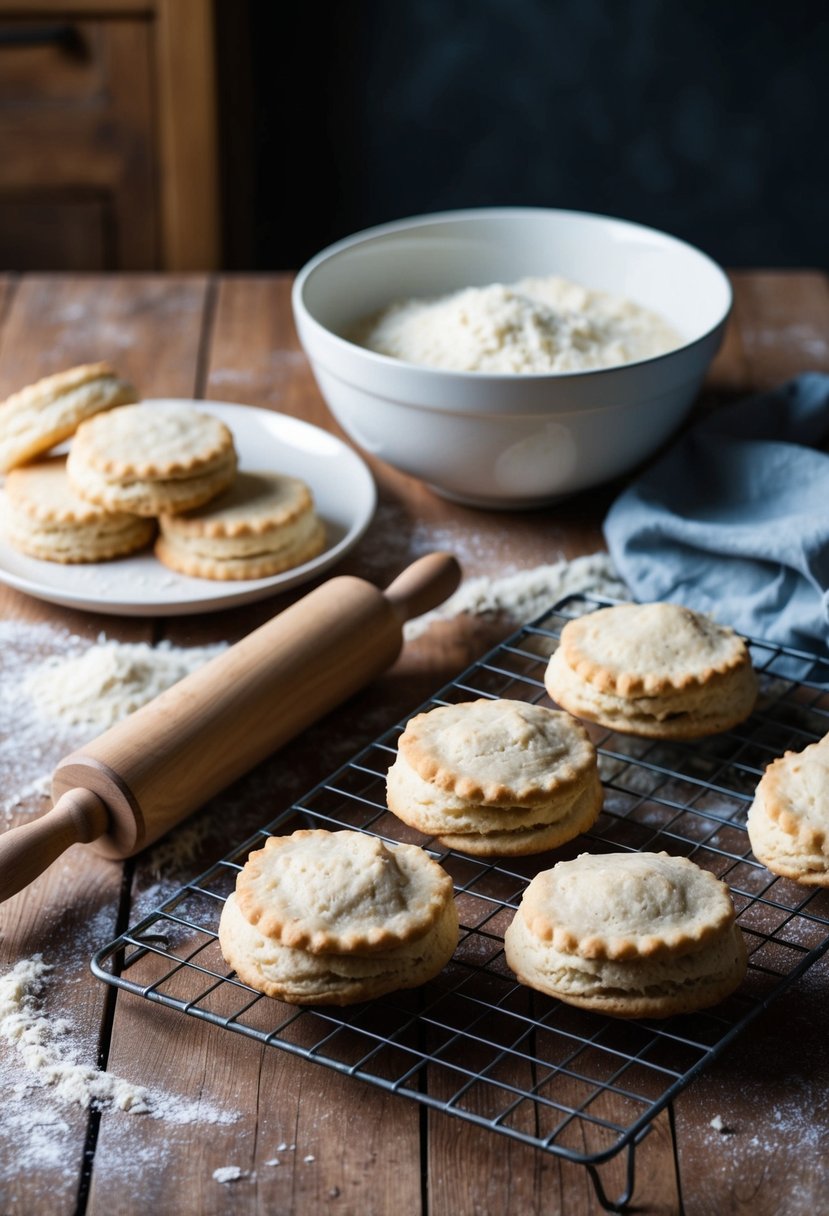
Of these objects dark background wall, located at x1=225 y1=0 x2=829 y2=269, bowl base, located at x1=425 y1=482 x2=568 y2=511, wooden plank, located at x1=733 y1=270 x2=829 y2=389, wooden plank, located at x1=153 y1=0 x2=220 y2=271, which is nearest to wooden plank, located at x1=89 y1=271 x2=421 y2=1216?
bowl base, located at x1=425 y1=482 x2=568 y2=511

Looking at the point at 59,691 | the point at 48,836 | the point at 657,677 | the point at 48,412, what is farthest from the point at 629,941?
the point at 48,412

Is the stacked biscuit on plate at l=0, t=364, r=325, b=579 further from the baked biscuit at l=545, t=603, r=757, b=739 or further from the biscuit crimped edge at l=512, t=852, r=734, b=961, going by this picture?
the biscuit crimped edge at l=512, t=852, r=734, b=961

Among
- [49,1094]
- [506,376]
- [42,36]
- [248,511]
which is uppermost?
[42,36]

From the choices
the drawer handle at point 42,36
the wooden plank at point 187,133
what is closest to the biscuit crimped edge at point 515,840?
the wooden plank at point 187,133

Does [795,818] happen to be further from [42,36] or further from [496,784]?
[42,36]

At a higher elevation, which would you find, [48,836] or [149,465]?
[149,465]
